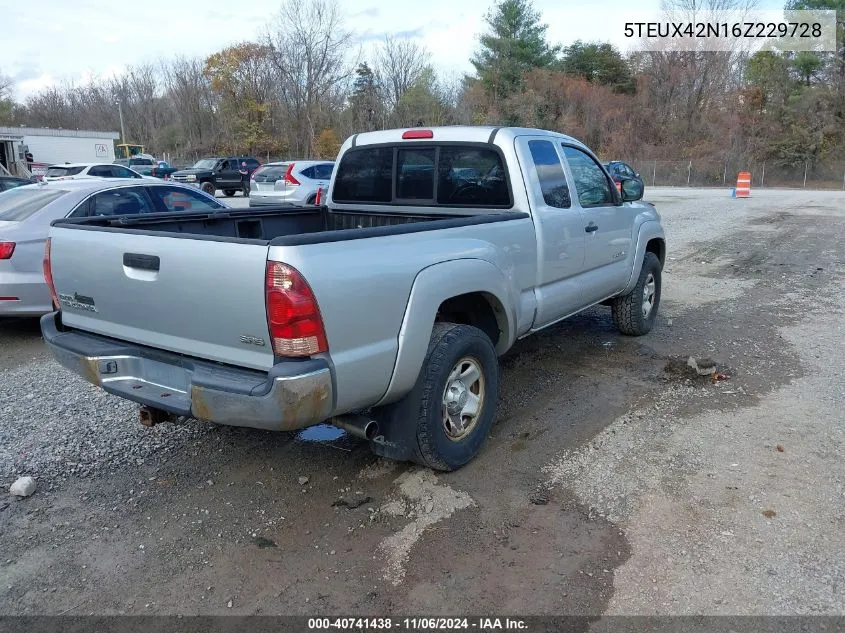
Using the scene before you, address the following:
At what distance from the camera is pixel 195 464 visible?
4.11m

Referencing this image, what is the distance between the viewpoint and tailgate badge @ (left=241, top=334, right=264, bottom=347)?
298 centimetres

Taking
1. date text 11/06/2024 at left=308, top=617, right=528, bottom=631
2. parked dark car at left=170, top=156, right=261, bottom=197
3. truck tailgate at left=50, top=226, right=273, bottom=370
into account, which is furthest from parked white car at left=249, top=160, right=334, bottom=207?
date text 11/06/2024 at left=308, top=617, right=528, bottom=631

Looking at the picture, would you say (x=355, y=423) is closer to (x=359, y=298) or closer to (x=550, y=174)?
(x=359, y=298)

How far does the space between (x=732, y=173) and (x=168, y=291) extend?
53967 mm

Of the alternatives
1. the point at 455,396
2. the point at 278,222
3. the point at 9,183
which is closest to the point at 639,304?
the point at 455,396

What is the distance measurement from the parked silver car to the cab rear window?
4.90 ft

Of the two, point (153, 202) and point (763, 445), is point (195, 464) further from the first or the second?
point (153, 202)

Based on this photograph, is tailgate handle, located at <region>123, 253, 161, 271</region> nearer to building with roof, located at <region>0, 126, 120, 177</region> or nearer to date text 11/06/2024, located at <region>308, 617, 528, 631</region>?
date text 11/06/2024, located at <region>308, 617, 528, 631</region>

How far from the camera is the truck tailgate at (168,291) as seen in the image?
2.96m

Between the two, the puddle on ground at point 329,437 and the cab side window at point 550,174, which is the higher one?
the cab side window at point 550,174

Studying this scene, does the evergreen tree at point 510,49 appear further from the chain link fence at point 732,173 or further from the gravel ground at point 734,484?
the gravel ground at point 734,484

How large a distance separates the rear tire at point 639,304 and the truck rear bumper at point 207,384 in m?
4.27

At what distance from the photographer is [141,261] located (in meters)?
3.29

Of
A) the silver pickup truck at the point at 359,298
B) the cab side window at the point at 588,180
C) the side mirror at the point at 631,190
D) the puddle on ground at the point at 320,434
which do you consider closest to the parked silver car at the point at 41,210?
the silver pickup truck at the point at 359,298
